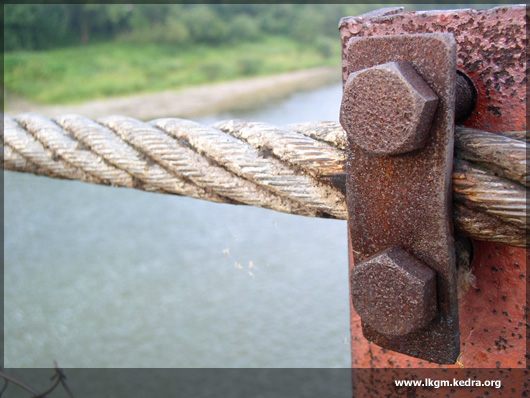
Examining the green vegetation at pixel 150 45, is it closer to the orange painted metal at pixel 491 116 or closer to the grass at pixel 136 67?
the grass at pixel 136 67

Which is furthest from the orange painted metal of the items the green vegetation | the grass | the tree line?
the tree line

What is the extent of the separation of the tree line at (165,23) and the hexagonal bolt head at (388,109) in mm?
7008

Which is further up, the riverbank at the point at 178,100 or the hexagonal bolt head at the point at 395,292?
the hexagonal bolt head at the point at 395,292

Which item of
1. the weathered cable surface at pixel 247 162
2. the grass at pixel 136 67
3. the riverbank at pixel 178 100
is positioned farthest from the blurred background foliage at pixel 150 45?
the weathered cable surface at pixel 247 162

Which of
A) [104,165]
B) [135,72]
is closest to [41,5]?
[135,72]

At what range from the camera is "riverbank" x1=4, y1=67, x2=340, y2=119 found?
19.6ft

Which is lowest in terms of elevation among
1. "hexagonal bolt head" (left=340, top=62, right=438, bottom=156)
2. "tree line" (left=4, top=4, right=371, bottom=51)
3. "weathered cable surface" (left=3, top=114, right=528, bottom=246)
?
"tree line" (left=4, top=4, right=371, bottom=51)

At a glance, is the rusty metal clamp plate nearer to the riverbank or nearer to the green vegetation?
the riverbank

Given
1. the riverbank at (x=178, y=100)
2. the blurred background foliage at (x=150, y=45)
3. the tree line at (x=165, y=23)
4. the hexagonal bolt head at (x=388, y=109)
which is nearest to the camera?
the hexagonal bolt head at (x=388, y=109)

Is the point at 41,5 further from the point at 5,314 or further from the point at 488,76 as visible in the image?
the point at 488,76

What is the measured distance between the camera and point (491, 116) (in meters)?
0.38

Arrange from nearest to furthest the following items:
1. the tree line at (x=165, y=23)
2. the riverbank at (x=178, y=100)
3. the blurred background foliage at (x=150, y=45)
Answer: the riverbank at (x=178, y=100) → the blurred background foliage at (x=150, y=45) → the tree line at (x=165, y=23)

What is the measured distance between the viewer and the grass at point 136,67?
7.55m

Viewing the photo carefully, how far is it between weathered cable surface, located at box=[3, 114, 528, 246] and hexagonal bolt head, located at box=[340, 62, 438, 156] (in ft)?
0.16
